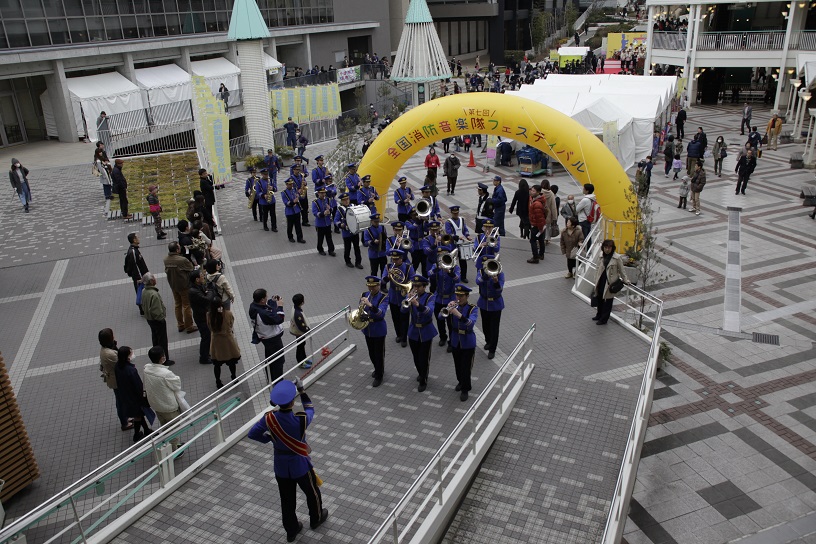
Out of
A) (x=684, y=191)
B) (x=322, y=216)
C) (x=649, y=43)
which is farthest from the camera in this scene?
(x=649, y=43)

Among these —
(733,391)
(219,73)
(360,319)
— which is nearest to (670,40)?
(219,73)

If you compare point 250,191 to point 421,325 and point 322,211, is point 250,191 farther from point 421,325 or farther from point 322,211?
point 421,325

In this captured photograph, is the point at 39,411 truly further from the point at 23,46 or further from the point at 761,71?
the point at 761,71

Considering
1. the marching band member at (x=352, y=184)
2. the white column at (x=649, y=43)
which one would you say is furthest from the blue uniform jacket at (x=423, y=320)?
the white column at (x=649, y=43)

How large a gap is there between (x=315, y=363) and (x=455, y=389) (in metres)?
2.21

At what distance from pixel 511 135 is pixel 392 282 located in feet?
22.1

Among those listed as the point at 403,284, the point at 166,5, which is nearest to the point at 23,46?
the point at 166,5

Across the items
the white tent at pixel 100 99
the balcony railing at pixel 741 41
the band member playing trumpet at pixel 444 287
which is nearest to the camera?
the band member playing trumpet at pixel 444 287

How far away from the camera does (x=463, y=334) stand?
8.15 meters

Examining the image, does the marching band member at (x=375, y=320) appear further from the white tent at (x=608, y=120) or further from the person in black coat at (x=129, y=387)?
the white tent at (x=608, y=120)

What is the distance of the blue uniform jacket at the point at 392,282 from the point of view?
9203mm

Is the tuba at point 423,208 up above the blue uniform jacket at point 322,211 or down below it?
above

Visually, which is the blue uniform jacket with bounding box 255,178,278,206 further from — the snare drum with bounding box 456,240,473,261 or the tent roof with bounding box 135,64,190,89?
the tent roof with bounding box 135,64,190,89

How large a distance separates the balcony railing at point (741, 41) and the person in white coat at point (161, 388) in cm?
3513
